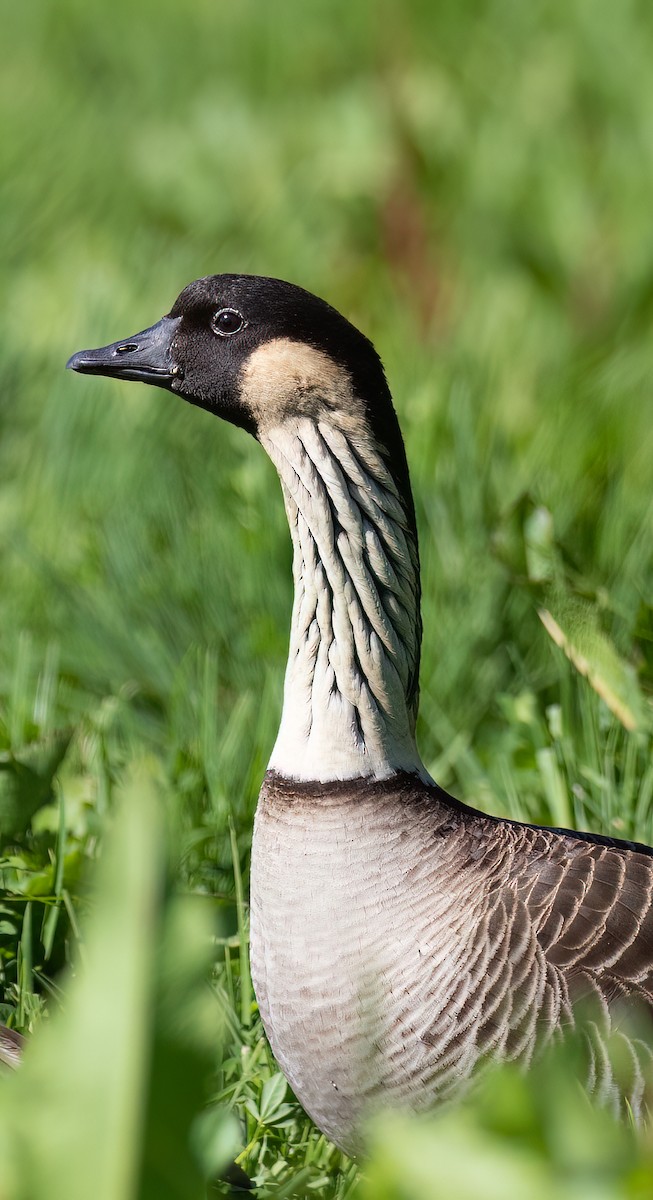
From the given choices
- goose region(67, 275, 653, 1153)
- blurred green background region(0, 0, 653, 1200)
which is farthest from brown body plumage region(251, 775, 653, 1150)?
blurred green background region(0, 0, 653, 1200)

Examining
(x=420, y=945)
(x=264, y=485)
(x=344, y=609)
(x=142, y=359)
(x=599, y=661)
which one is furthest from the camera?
(x=264, y=485)

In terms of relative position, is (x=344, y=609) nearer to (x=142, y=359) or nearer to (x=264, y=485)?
(x=142, y=359)

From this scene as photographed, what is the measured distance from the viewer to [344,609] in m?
2.45

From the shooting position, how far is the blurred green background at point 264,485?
93cm

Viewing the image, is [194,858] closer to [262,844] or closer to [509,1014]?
[262,844]

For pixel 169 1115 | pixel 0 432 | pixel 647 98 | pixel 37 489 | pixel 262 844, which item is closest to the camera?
pixel 169 1115

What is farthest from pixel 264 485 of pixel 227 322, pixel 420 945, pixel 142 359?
pixel 420 945

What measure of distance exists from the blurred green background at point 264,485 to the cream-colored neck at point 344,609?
318 mm

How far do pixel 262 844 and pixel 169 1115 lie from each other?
4.77ft

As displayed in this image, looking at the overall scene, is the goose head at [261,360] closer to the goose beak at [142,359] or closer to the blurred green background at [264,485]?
the goose beak at [142,359]

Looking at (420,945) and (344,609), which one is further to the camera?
(344,609)

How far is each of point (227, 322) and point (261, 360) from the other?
5.1 inches

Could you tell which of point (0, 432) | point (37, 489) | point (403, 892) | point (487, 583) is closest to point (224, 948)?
point (403, 892)

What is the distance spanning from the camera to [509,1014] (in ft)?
7.00
